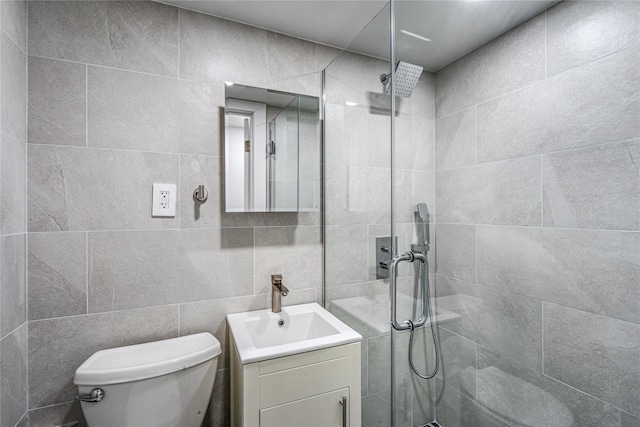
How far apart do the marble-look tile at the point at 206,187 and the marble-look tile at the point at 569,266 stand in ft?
3.78

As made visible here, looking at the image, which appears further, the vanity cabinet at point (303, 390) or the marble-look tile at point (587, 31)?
the vanity cabinet at point (303, 390)

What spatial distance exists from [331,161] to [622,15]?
114cm

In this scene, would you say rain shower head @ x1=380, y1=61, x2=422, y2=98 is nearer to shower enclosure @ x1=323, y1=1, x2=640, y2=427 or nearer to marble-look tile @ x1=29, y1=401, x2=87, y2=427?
shower enclosure @ x1=323, y1=1, x2=640, y2=427

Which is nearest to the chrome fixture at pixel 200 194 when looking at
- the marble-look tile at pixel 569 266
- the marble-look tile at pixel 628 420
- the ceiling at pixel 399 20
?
the ceiling at pixel 399 20

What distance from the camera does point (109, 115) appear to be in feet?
4.19

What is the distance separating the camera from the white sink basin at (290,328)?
4.05 ft

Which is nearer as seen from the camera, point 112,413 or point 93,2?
point 112,413

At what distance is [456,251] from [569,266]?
301 mm

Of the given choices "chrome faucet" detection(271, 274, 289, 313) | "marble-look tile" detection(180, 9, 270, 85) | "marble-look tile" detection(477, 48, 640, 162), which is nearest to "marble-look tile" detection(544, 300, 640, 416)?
"marble-look tile" detection(477, 48, 640, 162)

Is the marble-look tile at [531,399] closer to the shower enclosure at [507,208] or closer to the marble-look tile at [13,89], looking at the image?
the shower enclosure at [507,208]

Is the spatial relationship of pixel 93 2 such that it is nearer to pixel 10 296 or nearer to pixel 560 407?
pixel 10 296

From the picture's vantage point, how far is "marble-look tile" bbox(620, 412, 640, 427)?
0.68 metres

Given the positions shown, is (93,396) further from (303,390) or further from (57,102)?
(57,102)

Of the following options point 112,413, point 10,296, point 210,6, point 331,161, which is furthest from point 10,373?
point 210,6
